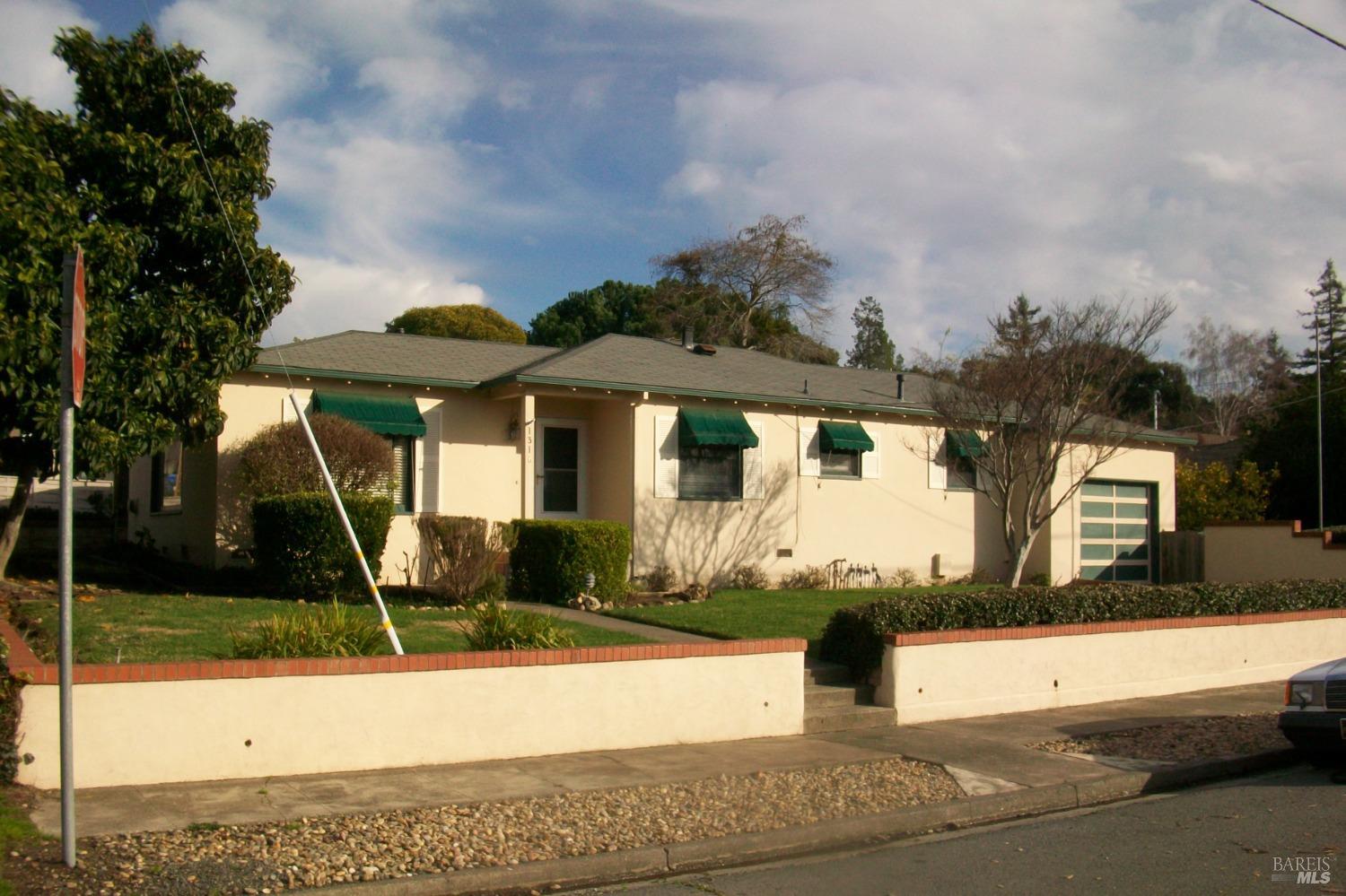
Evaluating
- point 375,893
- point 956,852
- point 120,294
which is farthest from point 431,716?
point 120,294

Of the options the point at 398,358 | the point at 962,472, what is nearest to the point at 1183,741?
the point at 962,472

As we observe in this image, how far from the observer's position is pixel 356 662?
8.66 metres

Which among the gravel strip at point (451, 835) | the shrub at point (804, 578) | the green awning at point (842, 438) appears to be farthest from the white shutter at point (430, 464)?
the gravel strip at point (451, 835)

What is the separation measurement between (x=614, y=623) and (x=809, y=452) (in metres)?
7.25

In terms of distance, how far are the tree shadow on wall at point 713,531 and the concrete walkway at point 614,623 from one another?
3.07m

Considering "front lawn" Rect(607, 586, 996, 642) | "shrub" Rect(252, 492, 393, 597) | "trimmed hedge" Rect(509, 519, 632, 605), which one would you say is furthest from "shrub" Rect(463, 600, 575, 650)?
"trimmed hedge" Rect(509, 519, 632, 605)

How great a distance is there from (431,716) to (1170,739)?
22.4 ft

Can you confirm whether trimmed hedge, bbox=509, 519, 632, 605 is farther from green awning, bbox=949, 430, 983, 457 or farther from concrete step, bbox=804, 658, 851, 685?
green awning, bbox=949, 430, 983, 457

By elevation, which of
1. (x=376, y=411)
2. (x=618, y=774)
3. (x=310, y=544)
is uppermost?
(x=376, y=411)

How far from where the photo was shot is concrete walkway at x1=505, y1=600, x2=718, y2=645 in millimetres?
12484

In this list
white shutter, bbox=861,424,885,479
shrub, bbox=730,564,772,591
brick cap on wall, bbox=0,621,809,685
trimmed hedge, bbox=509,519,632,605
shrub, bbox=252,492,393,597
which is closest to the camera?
brick cap on wall, bbox=0,621,809,685

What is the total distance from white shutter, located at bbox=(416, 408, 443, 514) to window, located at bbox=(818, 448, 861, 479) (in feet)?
21.8

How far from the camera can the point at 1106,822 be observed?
8125 mm

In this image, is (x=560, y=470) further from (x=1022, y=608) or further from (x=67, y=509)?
(x=67, y=509)
